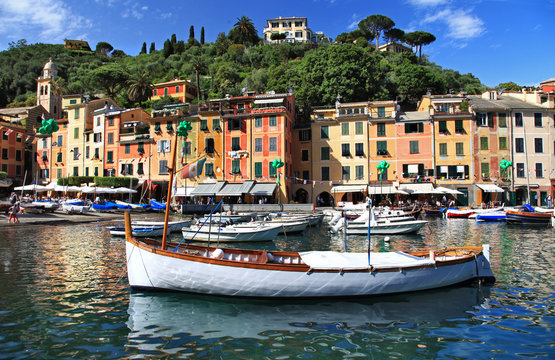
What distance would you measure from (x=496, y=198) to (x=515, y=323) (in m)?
41.3

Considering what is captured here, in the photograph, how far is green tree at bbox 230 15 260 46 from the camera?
118m

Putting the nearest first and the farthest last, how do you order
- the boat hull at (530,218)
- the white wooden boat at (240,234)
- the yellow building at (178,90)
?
1. the white wooden boat at (240,234)
2. the boat hull at (530,218)
3. the yellow building at (178,90)

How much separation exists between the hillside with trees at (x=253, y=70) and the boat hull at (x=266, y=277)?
51.8m

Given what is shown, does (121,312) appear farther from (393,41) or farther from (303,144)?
(393,41)

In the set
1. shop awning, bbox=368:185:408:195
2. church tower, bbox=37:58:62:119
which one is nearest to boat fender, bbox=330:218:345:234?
shop awning, bbox=368:185:408:195

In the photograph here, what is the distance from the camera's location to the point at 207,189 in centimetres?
4884

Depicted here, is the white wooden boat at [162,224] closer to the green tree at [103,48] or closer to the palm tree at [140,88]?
the palm tree at [140,88]

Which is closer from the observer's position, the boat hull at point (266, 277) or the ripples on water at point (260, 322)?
the ripples on water at point (260, 322)

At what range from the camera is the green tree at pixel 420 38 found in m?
107

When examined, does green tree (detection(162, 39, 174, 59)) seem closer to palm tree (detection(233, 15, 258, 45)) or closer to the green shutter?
palm tree (detection(233, 15, 258, 45))

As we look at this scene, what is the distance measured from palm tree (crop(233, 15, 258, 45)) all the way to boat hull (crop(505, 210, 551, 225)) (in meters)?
100

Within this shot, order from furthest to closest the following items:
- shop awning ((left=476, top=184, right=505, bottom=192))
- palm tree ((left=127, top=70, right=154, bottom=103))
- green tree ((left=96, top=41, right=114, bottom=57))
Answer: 1. green tree ((left=96, top=41, right=114, bottom=57))
2. palm tree ((left=127, top=70, right=154, bottom=103))
3. shop awning ((left=476, top=184, right=505, bottom=192))

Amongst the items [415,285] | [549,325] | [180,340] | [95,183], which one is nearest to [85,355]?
[180,340]

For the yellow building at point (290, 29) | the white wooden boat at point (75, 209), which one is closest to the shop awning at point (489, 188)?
the white wooden boat at point (75, 209)
